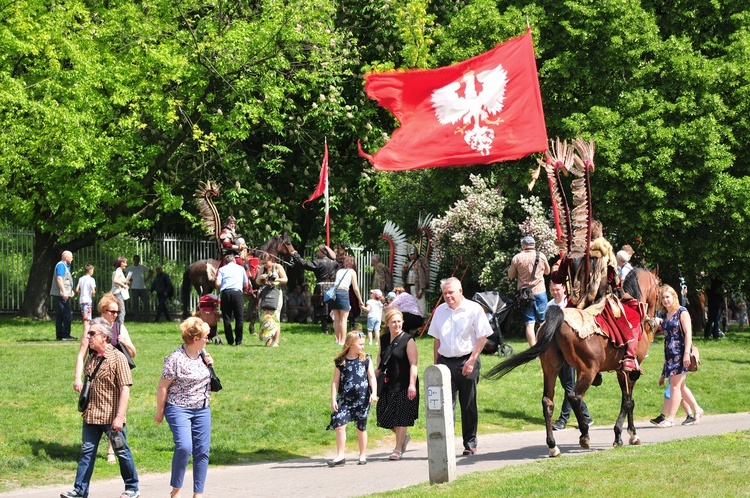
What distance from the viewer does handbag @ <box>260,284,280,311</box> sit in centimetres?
2358

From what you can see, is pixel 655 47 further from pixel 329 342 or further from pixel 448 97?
pixel 448 97

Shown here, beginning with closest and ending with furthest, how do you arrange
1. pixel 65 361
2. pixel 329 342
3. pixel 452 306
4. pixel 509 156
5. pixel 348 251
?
pixel 452 306, pixel 509 156, pixel 65 361, pixel 329 342, pixel 348 251

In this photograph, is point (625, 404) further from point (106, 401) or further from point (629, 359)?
point (106, 401)

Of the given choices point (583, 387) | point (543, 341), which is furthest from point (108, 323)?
point (583, 387)

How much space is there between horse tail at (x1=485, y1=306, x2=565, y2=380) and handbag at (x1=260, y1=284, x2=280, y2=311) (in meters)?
9.97

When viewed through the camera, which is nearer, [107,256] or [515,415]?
[515,415]

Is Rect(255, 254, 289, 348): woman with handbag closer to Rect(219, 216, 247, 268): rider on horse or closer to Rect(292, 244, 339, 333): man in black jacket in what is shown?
Rect(219, 216, 247, 268): rider on horse

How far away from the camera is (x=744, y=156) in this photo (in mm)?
31453

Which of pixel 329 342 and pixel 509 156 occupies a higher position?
pixel 509 156

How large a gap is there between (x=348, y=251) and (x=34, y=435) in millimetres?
27357

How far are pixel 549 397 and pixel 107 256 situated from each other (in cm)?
2588

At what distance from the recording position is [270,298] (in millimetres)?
23656

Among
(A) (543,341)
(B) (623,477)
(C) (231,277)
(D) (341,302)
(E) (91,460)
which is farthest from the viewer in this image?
(D) (341,302)

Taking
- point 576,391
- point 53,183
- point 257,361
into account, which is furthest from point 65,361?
point 53,183
